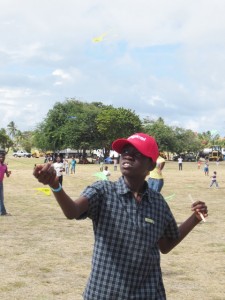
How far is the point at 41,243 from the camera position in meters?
9.16

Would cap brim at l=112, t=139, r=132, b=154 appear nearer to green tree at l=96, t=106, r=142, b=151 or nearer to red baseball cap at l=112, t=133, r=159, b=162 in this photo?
red baseball cap at l=112, t=133, r=159, b=162

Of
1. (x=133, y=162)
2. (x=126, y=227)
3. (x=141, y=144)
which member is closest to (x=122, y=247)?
(x=126, y=227)

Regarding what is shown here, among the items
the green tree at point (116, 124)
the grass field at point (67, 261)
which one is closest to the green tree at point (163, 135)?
the green tree at point (116, 124)

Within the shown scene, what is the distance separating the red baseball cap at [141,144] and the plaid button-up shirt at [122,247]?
0.22 metres

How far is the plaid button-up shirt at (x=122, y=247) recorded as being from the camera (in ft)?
9.15

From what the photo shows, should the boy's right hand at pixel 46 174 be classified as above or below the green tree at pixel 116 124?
below

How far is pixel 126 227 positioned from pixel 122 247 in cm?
11

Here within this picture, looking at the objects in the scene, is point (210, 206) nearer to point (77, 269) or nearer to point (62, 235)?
point (62, 235)

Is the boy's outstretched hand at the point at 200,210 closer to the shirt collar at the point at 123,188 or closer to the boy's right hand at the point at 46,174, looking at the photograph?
the shirt collar at the point at 123,188

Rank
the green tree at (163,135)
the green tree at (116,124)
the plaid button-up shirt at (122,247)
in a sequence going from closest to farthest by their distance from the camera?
the plaid button-up shirt at (122,247) → the green tree at (116,124) → the green tree at (163,135)

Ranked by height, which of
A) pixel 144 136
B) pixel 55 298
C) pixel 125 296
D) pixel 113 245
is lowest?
pixel 55 298

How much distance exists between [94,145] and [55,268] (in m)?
65.2

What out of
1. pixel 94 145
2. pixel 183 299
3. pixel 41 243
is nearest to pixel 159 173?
pixel 41 243

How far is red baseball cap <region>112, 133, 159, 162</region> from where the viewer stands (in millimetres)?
2859
